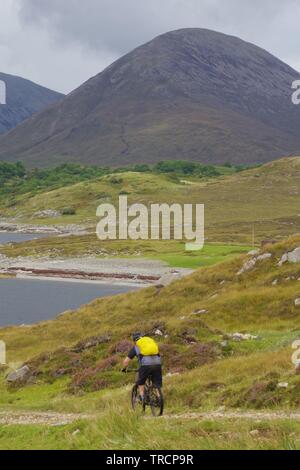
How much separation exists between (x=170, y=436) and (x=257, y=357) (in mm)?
15178

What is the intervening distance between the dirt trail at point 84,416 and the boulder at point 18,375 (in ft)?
30.4

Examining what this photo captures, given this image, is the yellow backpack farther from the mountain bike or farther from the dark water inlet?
the dark water inlet

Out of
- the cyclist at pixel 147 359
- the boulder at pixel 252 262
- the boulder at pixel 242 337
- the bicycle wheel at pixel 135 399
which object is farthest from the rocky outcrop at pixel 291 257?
the cyclist at pixel 147 359

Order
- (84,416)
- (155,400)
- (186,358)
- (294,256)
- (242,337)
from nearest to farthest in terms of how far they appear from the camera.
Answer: (155,400) < (84,416) < (186,358) < (242,337) < (294,256)

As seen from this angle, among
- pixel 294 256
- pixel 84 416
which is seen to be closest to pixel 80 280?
pixel 294 256

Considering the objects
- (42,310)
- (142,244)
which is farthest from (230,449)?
(142,244)

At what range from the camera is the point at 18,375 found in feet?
122

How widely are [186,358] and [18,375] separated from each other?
34.4ft

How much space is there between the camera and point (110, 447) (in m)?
14.8

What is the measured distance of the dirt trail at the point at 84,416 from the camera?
1931cm

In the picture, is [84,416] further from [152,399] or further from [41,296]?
[41,296]

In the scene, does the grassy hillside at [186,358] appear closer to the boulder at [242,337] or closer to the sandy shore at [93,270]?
the boulder at [242,337]

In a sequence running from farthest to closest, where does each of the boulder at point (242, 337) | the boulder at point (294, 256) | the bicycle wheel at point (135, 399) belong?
1. the boulder at point (294, 256)
2. the boulder at point (242, 337)
3. the bicycle wheel at point (135, 399)

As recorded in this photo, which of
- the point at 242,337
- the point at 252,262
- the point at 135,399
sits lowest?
the point at 242,337
